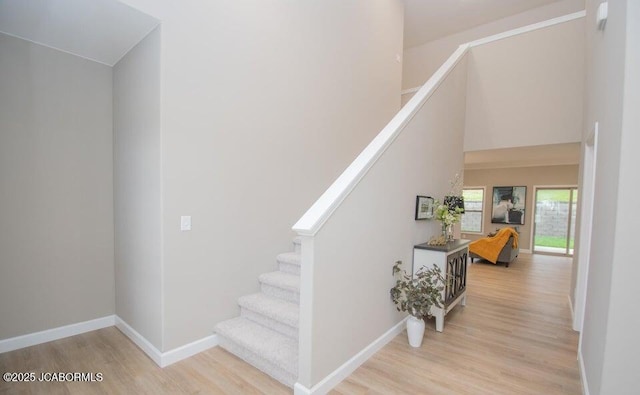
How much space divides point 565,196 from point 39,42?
1148 centimetres

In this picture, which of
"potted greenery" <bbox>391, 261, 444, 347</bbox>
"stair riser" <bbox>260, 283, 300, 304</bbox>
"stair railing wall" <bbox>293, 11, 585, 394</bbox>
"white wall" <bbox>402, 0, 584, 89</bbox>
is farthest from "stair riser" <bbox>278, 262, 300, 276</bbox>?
"white wall" <bbox>402, 0, 584, 89</bbox>

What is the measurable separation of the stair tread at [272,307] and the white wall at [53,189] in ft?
4.96

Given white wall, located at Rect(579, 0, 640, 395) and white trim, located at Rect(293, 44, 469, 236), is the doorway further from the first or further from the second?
white wall, located at Rect(579, 0, 640, 395)

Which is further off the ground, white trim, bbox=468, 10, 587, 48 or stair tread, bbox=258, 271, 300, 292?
white trim, bbox=468, 10, 587, 48

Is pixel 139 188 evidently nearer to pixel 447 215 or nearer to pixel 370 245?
pixel 370 245

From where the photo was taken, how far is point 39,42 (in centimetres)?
254

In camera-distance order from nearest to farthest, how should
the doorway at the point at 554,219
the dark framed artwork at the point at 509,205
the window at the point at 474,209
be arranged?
the doorway at the point at 554,219, the dark framed artwork at the point at 509,205, the window at the point at 474,209

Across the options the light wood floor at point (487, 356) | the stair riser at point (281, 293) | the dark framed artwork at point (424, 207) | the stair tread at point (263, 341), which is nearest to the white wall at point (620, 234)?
the light wood floor at point (487, 356)

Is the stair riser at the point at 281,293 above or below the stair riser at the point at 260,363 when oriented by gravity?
above

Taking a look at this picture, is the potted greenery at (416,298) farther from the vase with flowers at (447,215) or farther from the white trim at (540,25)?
the white trim at (540,25)

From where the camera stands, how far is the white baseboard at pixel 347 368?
1928 mm

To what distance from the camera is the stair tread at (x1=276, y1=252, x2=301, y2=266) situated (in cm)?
289

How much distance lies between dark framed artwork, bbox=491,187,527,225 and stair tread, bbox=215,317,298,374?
30.2ft

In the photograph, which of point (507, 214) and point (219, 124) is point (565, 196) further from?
point (219, 124)
